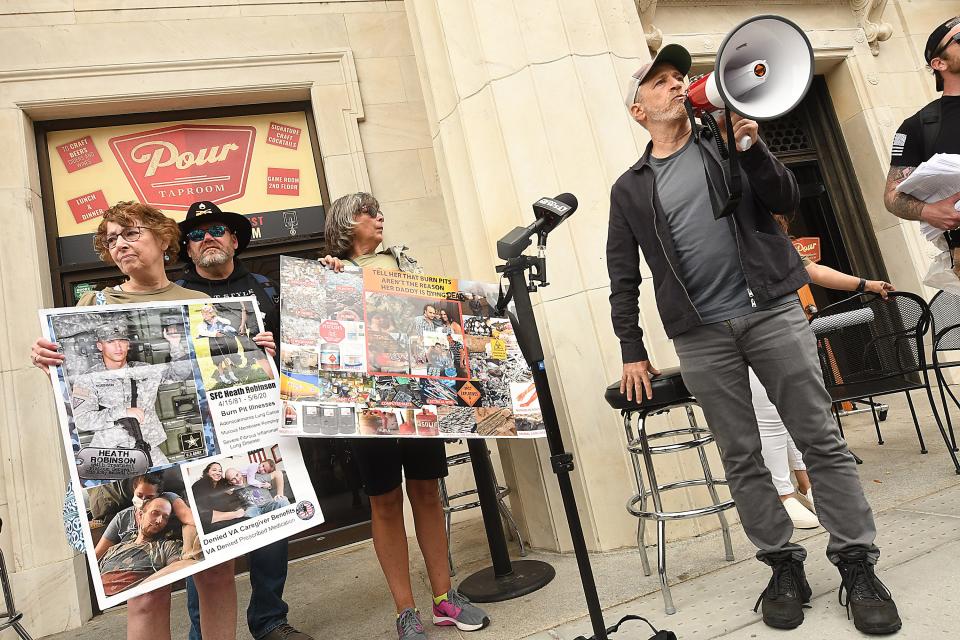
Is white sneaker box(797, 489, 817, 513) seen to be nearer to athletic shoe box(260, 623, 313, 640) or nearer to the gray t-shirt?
the gray t-shirt

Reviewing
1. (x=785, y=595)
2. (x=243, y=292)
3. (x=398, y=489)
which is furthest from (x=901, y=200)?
(x=243, y=292)

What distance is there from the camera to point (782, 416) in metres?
2.25

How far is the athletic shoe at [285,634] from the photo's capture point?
9.48 feet

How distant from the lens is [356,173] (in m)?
5.22

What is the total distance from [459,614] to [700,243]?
6.10ft

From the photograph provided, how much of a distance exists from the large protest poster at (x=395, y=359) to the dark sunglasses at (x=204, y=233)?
900 mm

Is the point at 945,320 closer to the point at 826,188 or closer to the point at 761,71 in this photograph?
the point at 761,71

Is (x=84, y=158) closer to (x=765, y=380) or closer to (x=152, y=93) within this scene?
(x=152, y=93)

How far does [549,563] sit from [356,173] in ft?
11.4

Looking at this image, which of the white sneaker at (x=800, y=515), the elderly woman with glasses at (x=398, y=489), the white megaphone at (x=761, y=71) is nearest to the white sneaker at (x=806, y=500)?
the white sneaker at (x=800, y=515)

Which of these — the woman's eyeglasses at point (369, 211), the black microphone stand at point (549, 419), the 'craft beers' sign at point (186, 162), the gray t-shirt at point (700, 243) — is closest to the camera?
the black microphone stand at point (549, 419)

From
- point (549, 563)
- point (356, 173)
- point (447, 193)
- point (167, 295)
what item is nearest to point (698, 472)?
point (549, 563)

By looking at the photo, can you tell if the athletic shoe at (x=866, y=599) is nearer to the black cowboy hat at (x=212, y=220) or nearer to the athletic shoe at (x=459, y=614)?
the athletic shoe at (x=459, y=614)

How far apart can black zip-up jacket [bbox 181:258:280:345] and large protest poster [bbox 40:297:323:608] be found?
55 centimetres
